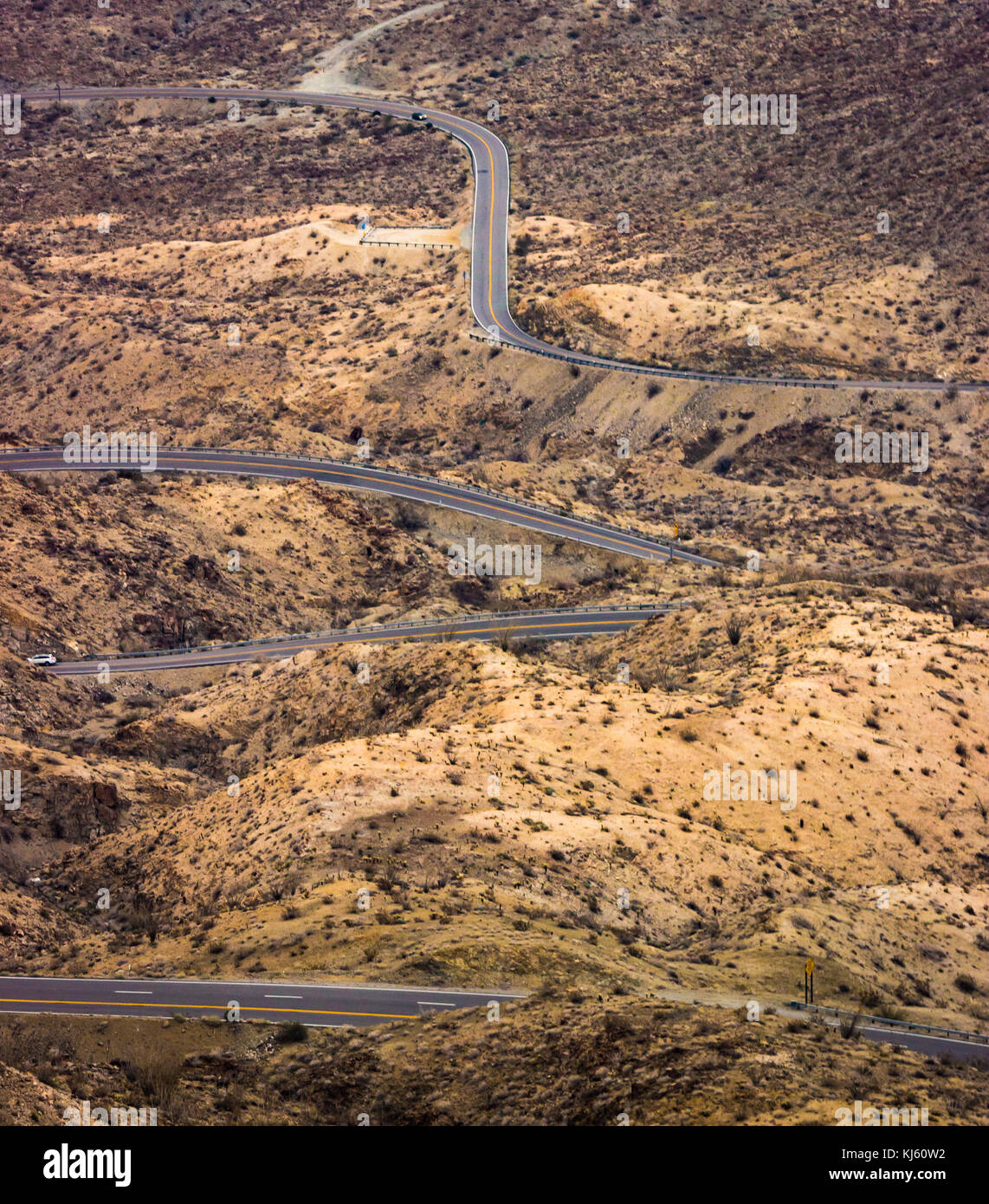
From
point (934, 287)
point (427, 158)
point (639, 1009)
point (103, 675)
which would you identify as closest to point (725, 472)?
point (934, 287)

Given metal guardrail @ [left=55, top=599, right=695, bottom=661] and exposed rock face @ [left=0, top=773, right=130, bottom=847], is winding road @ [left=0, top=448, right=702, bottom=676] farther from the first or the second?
exposed rock face @ [left=0, top=773, right=130, bottom=847]

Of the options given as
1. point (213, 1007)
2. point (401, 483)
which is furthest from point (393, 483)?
point (213, 1007)

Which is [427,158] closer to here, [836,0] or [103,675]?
[836,0]

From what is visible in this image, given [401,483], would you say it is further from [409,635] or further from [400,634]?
[409,635]

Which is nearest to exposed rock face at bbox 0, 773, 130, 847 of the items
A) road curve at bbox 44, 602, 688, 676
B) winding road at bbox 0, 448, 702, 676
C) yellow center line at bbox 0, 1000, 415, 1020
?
yellow center line at bbox 0, 1000, 415, 1020

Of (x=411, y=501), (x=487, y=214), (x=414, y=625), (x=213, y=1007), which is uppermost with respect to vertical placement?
(x=487, y=214)
